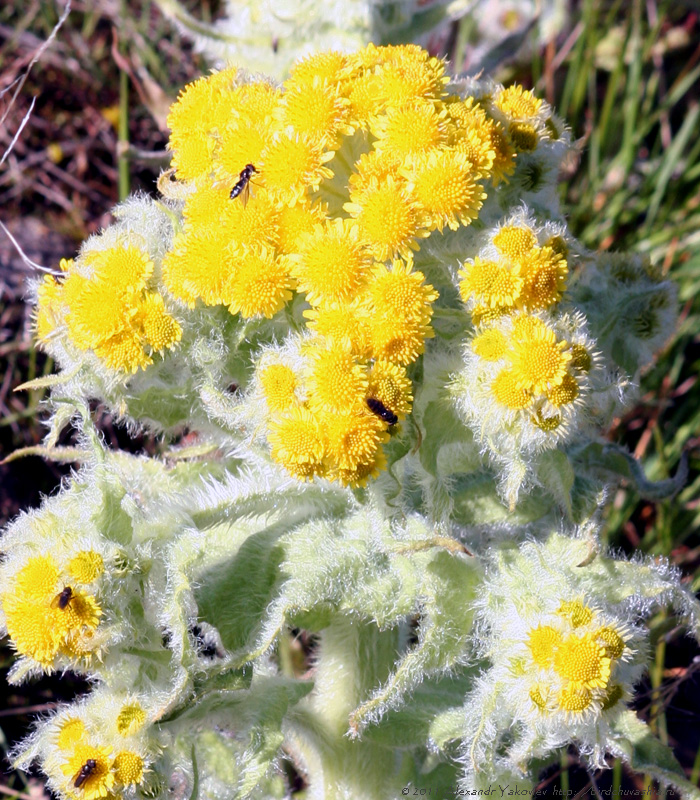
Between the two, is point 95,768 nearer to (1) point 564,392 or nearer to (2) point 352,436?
(2) point 352,436

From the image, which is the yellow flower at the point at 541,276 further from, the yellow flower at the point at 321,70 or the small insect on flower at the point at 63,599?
the small insect on flower at the point at 63,599

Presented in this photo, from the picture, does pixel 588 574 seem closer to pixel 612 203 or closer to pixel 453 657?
pixel 453 657

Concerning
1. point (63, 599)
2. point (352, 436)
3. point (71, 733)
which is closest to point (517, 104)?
point (352, 436)

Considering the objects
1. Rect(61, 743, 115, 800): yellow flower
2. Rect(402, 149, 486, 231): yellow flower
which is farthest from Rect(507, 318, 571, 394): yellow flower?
Rect(61, 743, 115, 800): yellow flower

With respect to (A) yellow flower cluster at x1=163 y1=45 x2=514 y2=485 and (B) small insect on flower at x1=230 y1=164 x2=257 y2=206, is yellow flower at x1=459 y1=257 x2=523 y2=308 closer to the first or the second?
(A) yellow flower cluster at x1=163 y1=45 x2=514 y2=485

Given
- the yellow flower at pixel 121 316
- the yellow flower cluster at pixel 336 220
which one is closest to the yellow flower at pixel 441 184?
the yellow flower cluster at pixel 336 220

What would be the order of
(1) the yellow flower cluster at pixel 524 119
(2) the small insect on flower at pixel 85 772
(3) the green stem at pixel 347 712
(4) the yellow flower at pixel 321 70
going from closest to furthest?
(2) the small insect on flower at pixel 85 772
(4) the yellow flower at pixel 321 70
(1) the yellow flower cluster at pixel 524 119
(3) the green stem at pixel 347 712
